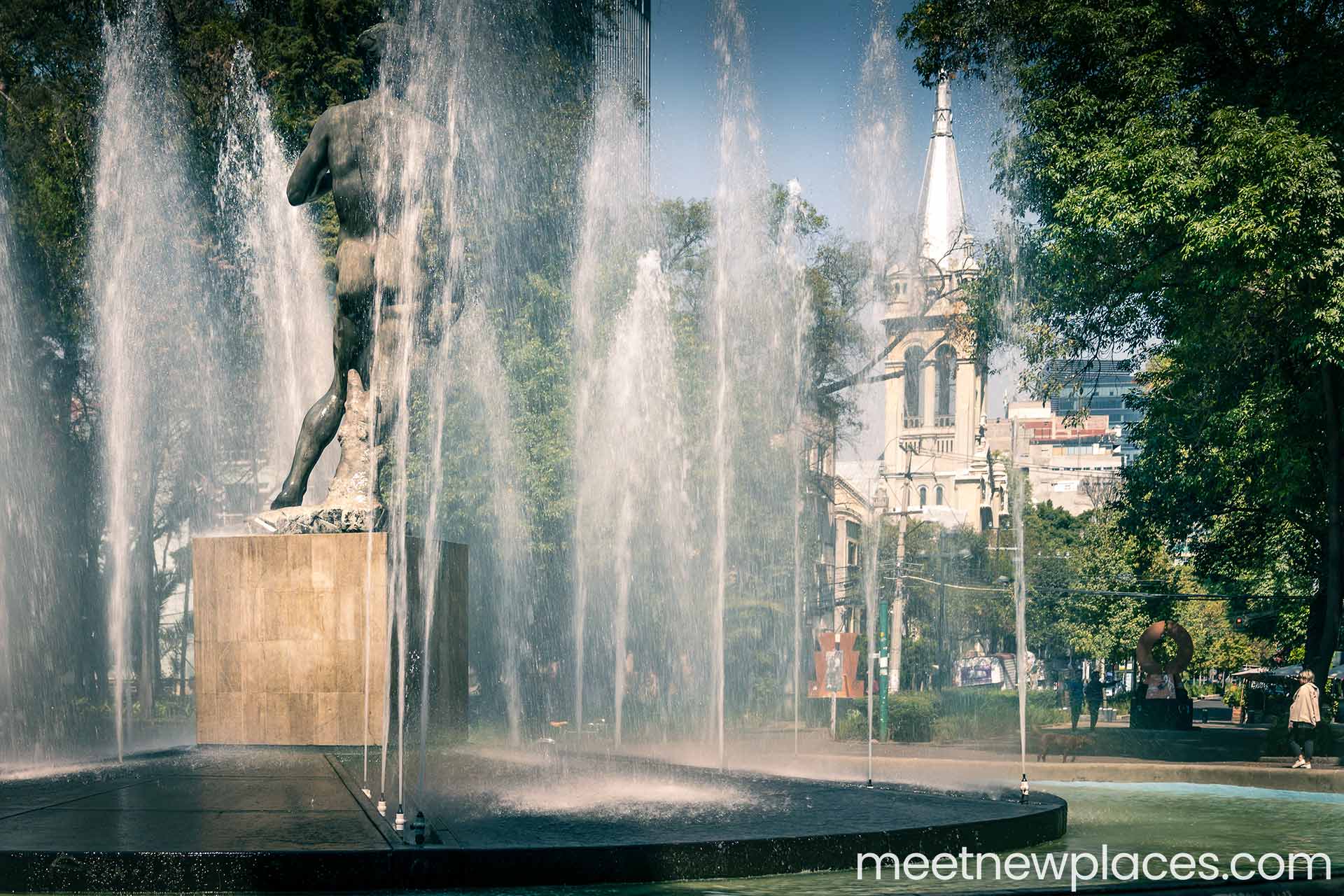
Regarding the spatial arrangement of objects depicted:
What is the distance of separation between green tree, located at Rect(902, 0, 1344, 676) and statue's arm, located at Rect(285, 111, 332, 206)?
10.3 metres

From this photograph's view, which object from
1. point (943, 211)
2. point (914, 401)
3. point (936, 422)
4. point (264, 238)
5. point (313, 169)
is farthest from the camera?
point (936, 422)

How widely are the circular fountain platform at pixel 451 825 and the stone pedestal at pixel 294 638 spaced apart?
408 mm

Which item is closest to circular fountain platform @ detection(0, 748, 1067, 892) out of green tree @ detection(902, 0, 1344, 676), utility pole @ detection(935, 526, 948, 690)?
green tree @ detection(902, 0, 1344, 676)

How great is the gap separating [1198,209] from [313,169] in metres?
10.9

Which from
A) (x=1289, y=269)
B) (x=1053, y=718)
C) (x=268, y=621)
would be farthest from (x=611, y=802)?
(x=1053, y=718)

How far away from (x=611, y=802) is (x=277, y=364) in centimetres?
1300

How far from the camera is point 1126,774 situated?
15891 millimetres

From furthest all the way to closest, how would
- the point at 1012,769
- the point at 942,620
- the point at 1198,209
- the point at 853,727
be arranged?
the point at 942,620 < the point at 853,727 < the point at 1198,209 < the point at 1012,769

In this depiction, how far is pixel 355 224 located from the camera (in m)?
12.3

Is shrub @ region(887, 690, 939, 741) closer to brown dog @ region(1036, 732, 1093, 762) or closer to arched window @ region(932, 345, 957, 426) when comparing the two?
brown dog @ region(1036, 732, 1093, 762)

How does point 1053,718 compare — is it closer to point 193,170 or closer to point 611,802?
point 193,170

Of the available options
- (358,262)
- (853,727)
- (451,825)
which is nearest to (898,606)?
(853,727)

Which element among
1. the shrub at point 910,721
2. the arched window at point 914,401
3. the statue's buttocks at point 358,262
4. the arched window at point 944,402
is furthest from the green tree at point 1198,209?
the arched window at point 944,402

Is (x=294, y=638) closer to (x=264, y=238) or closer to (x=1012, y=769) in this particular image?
(x=1012, y=769)
